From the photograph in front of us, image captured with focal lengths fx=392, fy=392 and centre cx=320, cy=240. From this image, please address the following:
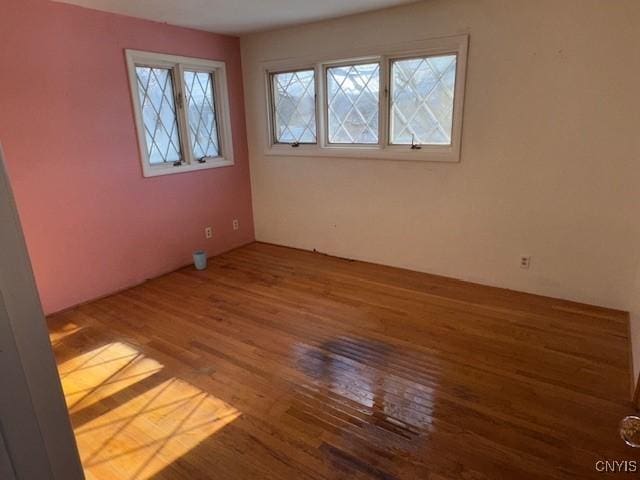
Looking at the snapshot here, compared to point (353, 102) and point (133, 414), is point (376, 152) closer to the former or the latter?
point (353, 102)

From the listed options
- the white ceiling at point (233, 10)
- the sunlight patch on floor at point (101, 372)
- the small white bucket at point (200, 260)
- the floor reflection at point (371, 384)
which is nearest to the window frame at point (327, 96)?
the white ceiling at point (233, 10)

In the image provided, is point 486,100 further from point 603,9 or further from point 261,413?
point 261,413

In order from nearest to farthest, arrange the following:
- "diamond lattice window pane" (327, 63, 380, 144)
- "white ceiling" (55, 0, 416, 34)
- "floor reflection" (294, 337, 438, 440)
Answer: "floor reflection" (294, 337, 438, 440)
"white ceiling" (55, 0, 416, 34)
"diamond lattice window pane" (327, 63, 380, 144)

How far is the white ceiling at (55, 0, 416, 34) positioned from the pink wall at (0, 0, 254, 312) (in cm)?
17

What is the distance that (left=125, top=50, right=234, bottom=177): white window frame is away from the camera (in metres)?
3.34

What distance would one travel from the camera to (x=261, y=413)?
1974 millimetres

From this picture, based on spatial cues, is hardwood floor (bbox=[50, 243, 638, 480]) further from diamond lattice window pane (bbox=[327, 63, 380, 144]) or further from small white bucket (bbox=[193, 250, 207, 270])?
diamond lattice window pane (bbox=[327, 63, 380, 144])

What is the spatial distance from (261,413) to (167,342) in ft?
3.31

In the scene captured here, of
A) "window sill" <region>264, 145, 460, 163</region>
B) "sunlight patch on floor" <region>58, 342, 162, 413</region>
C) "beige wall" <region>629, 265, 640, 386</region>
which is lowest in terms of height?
"sunlight patch on floor" <region>58, 342, 162, 413</region>

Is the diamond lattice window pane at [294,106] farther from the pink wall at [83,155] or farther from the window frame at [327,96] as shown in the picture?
the pink wall at [83,155]

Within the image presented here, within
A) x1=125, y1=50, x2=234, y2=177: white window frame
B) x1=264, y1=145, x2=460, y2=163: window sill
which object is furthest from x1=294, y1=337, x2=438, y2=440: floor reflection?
x1=125, y1=50, x2=234, y2=177: white window frame

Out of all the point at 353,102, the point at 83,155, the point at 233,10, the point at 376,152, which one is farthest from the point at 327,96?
the point at 83,155

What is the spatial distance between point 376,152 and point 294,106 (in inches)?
44.5

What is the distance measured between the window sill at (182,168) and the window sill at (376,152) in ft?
1.65
